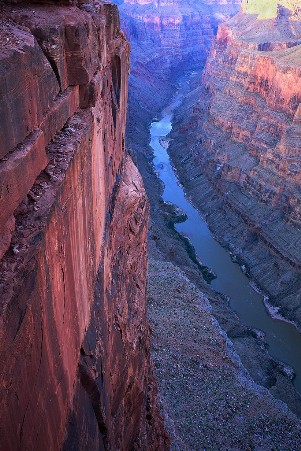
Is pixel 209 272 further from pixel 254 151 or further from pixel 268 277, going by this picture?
pixel 254 151

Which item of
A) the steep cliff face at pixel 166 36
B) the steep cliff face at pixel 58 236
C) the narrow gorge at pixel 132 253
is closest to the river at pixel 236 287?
the narrow gorge at pixel 132 253

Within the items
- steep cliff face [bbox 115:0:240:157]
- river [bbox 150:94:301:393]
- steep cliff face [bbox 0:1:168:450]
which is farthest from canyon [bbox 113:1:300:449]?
steep cliff face [bbox 115:0:240:157]

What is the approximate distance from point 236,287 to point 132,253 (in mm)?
22426

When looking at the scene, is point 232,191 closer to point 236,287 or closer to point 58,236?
point 236,287

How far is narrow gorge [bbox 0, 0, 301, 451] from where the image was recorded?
3.58 meters

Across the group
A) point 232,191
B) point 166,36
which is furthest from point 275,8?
point 166,36

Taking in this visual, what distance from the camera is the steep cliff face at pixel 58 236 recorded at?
3.27 metres

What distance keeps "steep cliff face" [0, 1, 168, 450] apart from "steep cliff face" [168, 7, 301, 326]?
78.5 ft

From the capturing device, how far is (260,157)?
1577 inches

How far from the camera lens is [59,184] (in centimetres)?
412

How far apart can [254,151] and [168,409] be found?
1224 inches

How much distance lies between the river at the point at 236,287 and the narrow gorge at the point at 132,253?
0.13 m

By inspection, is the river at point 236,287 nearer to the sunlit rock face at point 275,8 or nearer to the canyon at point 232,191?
the canyon at point 232,191

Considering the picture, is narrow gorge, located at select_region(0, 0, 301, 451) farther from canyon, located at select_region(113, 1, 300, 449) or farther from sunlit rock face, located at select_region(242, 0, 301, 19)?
sunlit rock face, located at select_region(242, 0, 301, 19)
